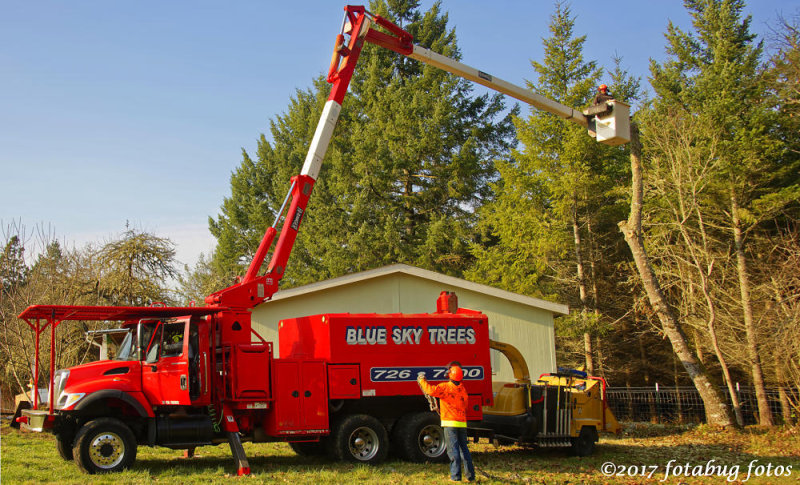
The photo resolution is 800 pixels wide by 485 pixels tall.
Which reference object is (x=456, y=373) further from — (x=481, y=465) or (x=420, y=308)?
(x=420, y=308)

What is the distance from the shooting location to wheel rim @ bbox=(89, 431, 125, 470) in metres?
10.8

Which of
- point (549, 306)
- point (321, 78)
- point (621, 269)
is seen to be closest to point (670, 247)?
point (549, 306)

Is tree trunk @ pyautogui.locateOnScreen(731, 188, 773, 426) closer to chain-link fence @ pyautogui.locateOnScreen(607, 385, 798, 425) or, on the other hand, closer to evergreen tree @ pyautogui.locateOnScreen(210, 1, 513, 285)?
chain-link fence @ pyautogui.locateOnScreen(607, 385, 798, 425)

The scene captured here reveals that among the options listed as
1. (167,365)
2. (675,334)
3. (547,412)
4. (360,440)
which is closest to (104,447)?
(167,365)

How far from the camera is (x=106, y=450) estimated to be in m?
10.9

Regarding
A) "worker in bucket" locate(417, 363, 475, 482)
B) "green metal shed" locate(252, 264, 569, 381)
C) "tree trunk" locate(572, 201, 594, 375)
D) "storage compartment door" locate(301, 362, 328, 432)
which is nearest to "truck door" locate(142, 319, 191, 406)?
"storage compartment door" locate(301, 362, 328, 432)

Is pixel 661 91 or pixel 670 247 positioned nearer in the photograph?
pixel 670 247

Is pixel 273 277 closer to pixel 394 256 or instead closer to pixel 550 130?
pixel 550 130

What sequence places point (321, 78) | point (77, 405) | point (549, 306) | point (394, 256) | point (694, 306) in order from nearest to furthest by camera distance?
point (77, 405) → point (549, 306) → point (694, 306) → point (394, 256) → point (321, 78)

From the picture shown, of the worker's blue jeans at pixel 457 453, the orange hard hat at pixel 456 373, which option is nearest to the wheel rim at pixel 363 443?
the worker's blue jeans at pixel 457 453

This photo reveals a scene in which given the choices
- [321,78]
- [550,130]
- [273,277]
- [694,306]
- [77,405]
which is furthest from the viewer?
[321,78]

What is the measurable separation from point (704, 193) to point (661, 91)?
6.93 metres

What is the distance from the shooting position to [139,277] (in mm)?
23500

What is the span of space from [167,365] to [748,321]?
58.2 ft
